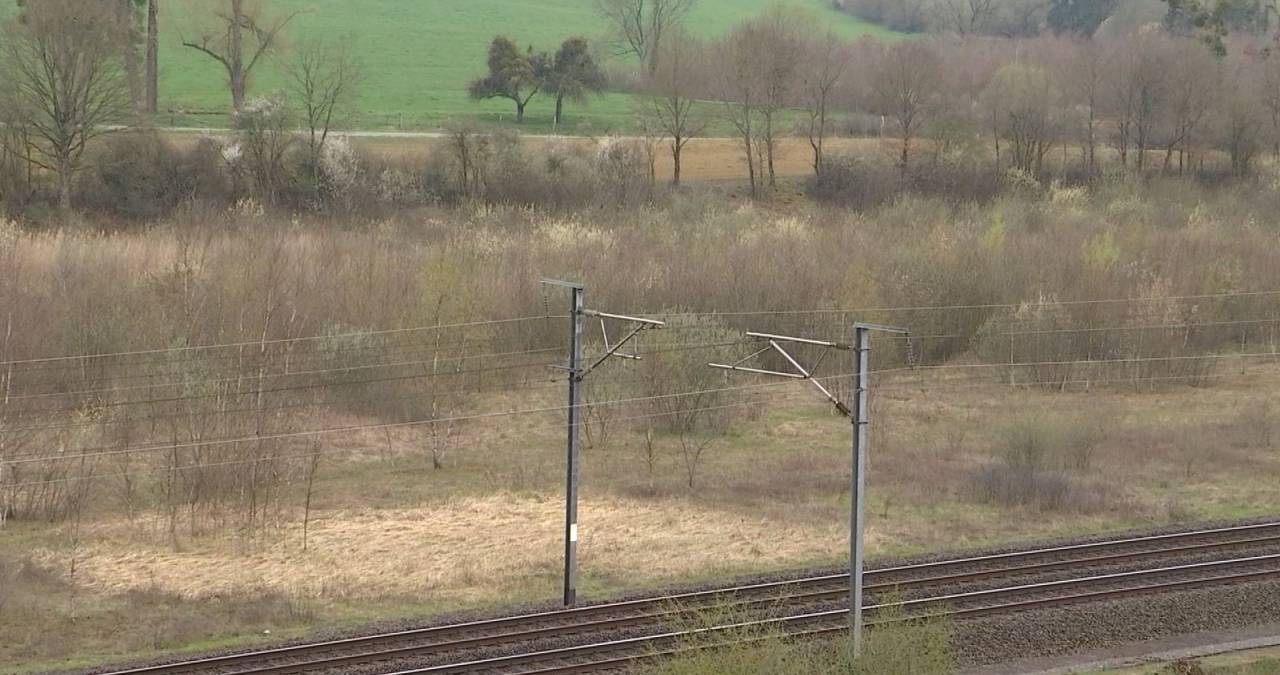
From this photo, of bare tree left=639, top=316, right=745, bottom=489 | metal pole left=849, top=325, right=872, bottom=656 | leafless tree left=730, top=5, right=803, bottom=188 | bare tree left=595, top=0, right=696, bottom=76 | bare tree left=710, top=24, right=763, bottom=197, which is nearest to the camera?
metal pole left=849, top=325, right=872, bottom=656

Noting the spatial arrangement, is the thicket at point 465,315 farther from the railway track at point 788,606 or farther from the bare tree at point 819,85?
the bare tree at point 819,85

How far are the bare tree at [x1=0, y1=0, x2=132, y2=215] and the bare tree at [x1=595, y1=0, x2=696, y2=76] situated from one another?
35.1m

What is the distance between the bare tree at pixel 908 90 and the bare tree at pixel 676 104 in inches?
318

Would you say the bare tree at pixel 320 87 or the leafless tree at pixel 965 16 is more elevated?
the leafless tree at pixel 965 16

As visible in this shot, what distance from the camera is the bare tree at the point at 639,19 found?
7619 cm

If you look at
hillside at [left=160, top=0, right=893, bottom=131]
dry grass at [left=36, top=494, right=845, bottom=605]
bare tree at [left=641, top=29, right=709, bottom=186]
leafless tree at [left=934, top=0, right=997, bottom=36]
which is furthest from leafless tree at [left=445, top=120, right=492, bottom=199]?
leafless tree at [left=934, top=0, right=997, bottom=36]

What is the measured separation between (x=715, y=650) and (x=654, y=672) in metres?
0.73

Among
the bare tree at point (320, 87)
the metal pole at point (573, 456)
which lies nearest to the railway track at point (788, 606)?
the metal pole at point (573, 456)

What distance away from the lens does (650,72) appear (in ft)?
201

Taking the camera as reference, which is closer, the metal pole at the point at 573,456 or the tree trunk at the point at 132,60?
the metal pole at the point at 573,456

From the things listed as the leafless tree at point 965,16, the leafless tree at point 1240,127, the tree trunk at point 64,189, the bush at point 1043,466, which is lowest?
the bush at point 1043,466

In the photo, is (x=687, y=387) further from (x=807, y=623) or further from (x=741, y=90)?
(x=741, y=90)

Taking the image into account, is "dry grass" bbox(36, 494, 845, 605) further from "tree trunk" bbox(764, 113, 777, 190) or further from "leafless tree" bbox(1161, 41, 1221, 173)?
"leafless tree" bbox(1161, 41, 1221, 173)

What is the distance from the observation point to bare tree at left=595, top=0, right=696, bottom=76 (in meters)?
76.2
